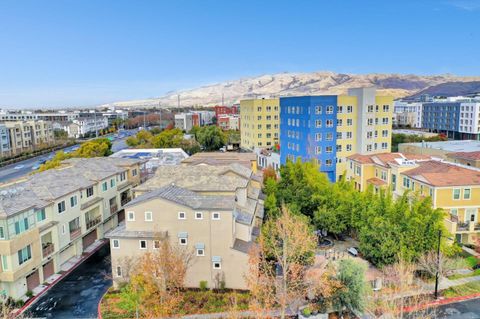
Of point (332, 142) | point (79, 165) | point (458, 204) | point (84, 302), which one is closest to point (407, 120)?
point (332, 142)

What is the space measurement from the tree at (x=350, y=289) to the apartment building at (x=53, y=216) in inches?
814

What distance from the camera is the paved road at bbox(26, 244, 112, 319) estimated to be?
23.9 m

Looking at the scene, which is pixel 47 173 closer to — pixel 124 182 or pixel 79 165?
pixel 79 165

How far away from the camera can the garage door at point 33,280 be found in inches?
1042

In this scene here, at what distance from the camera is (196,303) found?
79.2 feet

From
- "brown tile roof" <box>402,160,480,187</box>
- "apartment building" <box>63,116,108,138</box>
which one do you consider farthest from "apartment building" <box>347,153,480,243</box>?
"apartment building" <box>63,116,108,138</box>

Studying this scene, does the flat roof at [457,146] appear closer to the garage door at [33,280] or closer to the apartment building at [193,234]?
the apartment building at [193,234]

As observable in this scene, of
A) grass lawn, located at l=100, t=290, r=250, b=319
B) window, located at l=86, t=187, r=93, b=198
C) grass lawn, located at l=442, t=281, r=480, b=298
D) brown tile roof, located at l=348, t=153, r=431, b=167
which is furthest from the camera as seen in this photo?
brown tile roof, located at l=348, t=153, r=431, b=167

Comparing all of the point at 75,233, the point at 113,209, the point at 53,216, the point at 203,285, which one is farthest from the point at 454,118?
the point at 53,216

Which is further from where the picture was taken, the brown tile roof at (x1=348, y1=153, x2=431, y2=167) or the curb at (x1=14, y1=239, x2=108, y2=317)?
the brown tile roof at (x1=348, y1=153, x2=431, y2=167)

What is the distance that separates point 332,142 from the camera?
2178 inches

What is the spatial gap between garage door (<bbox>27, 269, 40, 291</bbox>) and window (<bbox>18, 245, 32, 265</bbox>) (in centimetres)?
160

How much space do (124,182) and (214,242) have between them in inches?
816

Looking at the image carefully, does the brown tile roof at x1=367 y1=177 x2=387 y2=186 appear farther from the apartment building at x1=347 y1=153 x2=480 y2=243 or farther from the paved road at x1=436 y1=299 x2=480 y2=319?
the paved road at x1=436 y1=299 x2=480 y2=319
